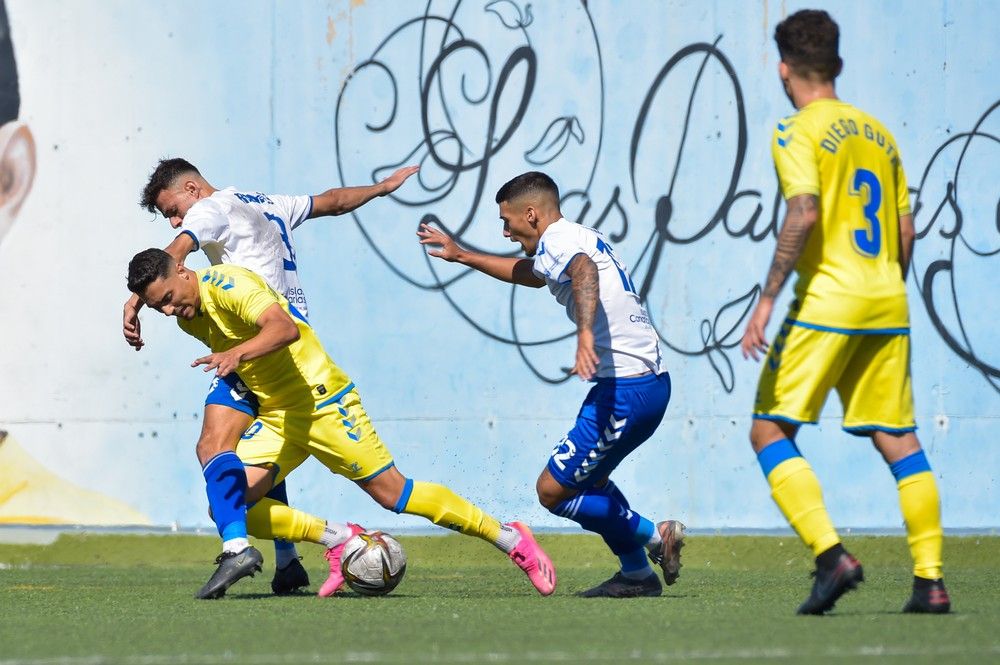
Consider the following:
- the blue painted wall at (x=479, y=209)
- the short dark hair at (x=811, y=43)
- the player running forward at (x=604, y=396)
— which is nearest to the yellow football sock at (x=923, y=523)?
the short dark hair at (x=811, y=43)

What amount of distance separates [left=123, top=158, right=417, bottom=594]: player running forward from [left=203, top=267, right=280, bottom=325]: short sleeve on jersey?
0.22m

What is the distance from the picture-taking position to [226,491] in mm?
6918

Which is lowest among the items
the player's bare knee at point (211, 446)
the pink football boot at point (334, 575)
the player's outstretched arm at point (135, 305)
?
the pink football boot at point (334, 575)

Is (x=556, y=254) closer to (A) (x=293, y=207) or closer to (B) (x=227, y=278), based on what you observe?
(B) (x=227, y=278)

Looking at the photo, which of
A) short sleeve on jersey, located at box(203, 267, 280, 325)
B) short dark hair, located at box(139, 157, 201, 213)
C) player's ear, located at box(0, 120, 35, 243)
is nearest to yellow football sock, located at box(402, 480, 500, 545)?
short sleeve on jersey, located at box(203, 267, 280, 325)

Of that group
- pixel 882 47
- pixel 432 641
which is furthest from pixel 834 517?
pixel 432 641

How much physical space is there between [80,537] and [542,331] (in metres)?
3.18

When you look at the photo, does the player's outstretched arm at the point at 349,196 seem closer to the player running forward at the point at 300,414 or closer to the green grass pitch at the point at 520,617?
the player running forward at the point at 300,414

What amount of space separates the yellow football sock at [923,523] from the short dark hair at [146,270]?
10.3 feet

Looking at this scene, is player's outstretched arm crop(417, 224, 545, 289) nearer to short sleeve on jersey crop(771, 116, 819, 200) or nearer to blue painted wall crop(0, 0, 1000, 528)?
short sleeve on jersey crop(771, 116, 819, 200)

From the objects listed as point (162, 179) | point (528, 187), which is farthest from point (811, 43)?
point (162, 179)

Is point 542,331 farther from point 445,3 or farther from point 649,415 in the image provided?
point 649,415

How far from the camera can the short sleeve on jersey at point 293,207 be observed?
8.14 meters

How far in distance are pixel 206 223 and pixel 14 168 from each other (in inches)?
147
